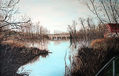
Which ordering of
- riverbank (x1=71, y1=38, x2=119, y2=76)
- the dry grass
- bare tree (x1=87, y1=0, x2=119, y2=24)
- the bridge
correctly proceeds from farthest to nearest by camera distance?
bare tree (x1=87, y1=0, x2=119, y2=24), the bridge, the dry grass, riverbank (x1=71, y1=38, x2=119, y2=76)

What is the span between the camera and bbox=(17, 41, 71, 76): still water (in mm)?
2488

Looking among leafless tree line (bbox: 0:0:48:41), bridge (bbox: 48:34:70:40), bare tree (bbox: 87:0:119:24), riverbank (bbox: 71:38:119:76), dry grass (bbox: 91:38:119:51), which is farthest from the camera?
bare tree (bbox: 87:0:119:24)

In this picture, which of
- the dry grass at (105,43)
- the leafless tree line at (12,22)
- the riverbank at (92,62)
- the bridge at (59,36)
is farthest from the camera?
the bridge at (59,36)

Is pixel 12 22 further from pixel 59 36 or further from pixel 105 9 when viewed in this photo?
pixel 105 9

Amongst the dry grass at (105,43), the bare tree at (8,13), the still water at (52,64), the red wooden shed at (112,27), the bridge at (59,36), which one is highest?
the bare tree at (8,13)

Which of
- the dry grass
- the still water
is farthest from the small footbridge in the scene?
the dry grass

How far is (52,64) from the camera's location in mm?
2822

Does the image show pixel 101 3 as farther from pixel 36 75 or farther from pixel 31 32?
pixel 36 75

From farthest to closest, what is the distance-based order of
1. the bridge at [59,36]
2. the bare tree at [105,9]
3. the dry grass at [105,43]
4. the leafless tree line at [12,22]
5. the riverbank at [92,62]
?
A: the bare tree at [105,9] → the bridge at [59,36] → the dry grass at [105,43] → the leafless tree line at [12,22] → the riverbank at [92,62]

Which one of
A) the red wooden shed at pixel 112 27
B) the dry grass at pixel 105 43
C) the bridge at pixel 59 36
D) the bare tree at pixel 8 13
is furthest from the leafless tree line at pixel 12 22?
the red wooden shed at pixel 112 27

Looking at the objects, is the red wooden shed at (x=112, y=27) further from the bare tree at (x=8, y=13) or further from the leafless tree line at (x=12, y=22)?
the bare tree at (x=8, y=13)

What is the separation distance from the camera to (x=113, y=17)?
10.7ft

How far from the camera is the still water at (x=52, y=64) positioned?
2488 mm

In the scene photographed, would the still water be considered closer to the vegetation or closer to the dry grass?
the vegetation
